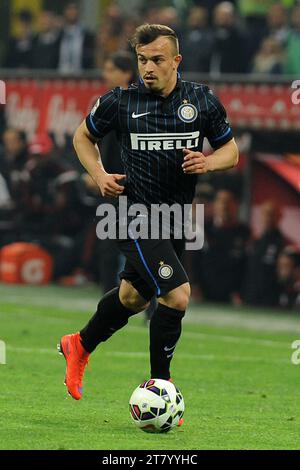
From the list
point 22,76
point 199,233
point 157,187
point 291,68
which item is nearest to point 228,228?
point 199,233

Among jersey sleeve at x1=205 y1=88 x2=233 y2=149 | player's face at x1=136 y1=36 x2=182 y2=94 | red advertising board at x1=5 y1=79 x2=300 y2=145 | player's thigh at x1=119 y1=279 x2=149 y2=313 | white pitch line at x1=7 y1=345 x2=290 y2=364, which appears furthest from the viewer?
red advertising board at x1=5 y1=79 x2=300 y2=145

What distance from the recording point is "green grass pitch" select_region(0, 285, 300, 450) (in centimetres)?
780

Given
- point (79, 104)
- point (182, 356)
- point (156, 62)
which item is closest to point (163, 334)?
point (156, 62)

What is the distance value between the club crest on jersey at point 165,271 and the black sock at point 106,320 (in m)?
0.56

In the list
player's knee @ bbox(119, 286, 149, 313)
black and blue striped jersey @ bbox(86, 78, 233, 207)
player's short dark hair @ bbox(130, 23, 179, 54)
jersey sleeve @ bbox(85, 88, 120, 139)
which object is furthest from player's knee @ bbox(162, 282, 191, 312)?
player's short dark hair @ bbox(130, 23, 179, 54)

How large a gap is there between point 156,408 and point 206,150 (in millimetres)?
10116

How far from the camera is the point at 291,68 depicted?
1744 centimetres

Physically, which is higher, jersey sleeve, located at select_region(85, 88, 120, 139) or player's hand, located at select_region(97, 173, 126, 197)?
jersey sleeve, located at select_region(85, 88, 120, 139)

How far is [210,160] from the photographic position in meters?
8.38

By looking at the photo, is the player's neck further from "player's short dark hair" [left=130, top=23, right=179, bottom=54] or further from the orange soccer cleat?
the orange soccer cleat

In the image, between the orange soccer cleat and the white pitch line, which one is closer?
the orange soccer cleat

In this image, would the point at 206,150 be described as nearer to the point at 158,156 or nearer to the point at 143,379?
the point at 143,379

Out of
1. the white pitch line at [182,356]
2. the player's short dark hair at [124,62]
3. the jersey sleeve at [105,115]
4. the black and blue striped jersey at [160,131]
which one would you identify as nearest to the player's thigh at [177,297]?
the black and blue striped jersey at [160,131]

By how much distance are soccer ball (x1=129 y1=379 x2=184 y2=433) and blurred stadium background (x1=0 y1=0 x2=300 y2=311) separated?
862cm
